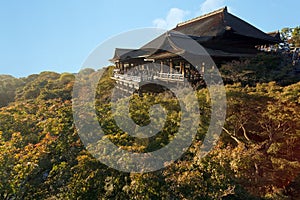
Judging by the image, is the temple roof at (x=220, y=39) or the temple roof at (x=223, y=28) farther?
the temple roof at (x=223, y=28)

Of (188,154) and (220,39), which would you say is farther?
(220,39)

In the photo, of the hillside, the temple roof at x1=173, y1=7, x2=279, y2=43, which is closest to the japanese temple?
the temple roof at x1=173, y1=7, x2=279, y2=43

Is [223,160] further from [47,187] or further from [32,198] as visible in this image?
[32,198]

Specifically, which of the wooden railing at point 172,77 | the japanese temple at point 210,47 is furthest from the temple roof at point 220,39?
the wooden railing at point 172,77

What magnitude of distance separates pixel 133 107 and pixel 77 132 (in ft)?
8.96

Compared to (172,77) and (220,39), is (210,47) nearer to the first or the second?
(220,39)

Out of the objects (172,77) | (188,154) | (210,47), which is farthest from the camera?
(210,47)

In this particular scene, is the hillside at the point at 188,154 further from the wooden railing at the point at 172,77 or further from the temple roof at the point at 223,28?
the temple roof at the point at 223,28

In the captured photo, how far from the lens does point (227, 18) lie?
1538 cm

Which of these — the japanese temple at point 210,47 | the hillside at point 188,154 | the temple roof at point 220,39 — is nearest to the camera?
the hillside at point 188,154

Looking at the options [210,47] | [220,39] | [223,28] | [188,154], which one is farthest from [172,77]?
[188,154]

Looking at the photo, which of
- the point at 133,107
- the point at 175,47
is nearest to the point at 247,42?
the point at 175,47

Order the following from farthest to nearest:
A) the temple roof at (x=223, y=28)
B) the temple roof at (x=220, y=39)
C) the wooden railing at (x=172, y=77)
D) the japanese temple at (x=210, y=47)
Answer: the temple roof at (x=223, y=28) < the temple roof at (x=220, y=39) < the japanese temple at (x=210, y=47) < the wooden railing at (x=172, y=77)

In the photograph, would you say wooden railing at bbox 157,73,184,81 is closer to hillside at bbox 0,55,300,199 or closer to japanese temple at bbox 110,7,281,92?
japanese temple at bbox 110,7,281,92
